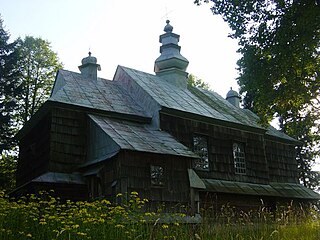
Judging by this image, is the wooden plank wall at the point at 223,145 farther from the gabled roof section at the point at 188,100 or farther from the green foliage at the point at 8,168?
the green foliage at the point at 8,168

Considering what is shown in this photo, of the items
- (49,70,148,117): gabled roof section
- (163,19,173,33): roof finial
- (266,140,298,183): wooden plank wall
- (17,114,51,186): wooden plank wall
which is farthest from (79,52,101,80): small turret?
(266,140,298,183): wooden plank wall

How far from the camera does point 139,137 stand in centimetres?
1575

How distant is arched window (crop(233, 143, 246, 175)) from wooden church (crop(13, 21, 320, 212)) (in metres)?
0.06

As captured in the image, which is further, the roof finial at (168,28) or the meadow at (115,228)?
the roof finial at (168,28)

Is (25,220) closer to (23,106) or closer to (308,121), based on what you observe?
(308,121)

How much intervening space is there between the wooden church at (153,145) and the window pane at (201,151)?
5cm

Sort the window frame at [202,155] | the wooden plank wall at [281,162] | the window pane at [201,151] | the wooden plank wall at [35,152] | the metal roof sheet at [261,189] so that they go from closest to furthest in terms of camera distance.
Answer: the wooden plank wall at [35,152]
the metal roof sheet at [261,189]
the window frame at [202,155]
the window pane at [201,151]
the wooden plank wall at [281,162]

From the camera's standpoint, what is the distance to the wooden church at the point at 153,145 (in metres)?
15.0

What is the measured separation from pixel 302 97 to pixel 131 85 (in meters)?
8.52

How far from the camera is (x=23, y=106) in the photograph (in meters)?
28.9

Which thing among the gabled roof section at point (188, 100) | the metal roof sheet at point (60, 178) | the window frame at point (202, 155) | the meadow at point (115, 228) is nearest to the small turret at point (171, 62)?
the gabled roof section at point (188, 100)

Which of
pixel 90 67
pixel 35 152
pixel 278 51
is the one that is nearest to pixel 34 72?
pixel 90 67

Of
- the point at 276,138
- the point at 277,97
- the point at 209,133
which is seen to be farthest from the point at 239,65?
the point at 276,138

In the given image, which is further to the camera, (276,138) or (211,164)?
(276,138)
